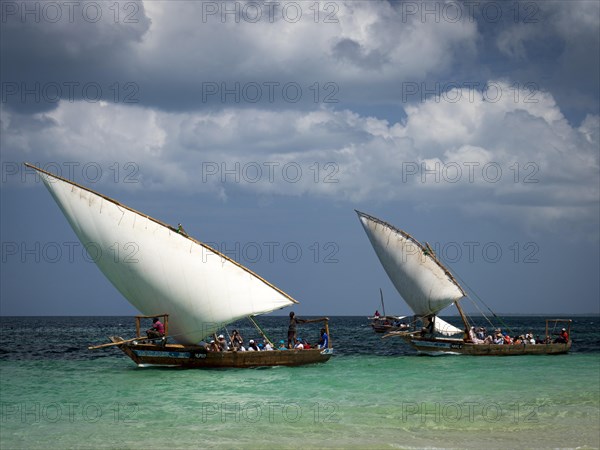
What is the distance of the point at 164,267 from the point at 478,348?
21165 millimetres

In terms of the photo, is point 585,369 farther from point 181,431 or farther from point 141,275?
point 181,431

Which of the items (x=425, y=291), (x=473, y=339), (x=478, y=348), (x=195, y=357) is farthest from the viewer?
(x=425, y=291)

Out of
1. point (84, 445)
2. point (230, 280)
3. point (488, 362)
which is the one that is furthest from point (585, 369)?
point (84, 445)

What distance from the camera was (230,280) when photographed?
34812 millimetres

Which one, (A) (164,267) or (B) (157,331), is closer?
(A) (164,267)

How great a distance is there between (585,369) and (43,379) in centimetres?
2585

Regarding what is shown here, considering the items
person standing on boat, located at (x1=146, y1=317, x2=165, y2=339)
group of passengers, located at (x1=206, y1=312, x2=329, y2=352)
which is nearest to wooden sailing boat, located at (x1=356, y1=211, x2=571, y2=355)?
group of passengers, located at (x1=206, y1=312, x2=329, y2=352)

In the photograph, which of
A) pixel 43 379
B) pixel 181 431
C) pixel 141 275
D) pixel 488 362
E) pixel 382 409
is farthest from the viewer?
pixel 488 362

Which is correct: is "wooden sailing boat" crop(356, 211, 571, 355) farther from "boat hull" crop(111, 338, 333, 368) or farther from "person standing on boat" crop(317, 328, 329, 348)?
"boat hull" crop(111, 338, 333, 368)

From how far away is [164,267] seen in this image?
34.3 metres

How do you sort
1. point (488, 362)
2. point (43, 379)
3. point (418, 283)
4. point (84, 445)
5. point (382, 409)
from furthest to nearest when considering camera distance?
1. point (418, 283)
2. point (488, 362)
3. point (43, 379)
4. point (382, 409)
5. point (84, 445)

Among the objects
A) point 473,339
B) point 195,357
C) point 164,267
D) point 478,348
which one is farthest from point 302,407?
point 473,339

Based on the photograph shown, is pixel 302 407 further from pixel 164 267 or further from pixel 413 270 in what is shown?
pixel 413 270

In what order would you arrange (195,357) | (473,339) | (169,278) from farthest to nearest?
(473,339)
(195,357)
(169,278)
